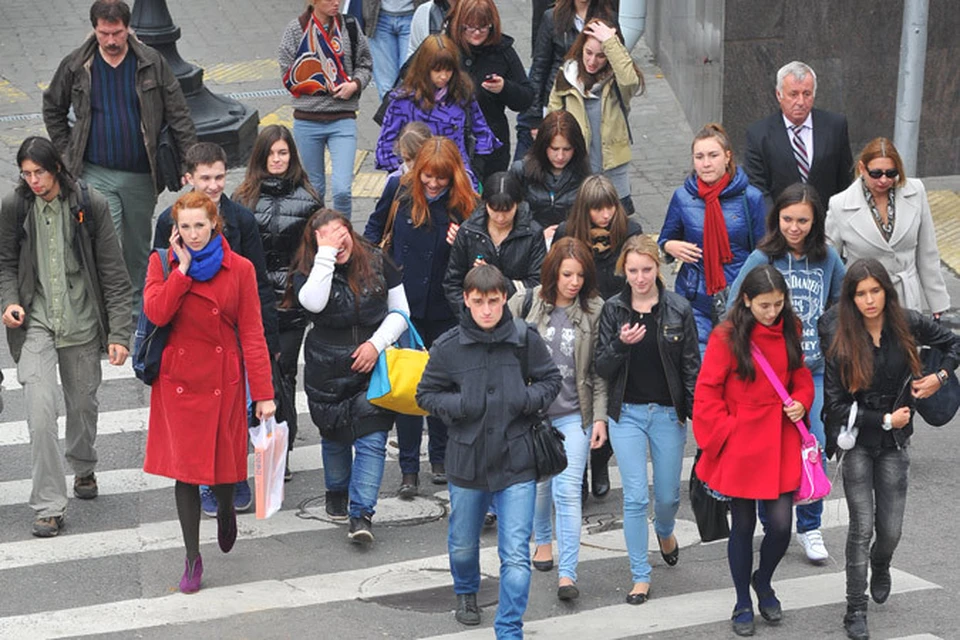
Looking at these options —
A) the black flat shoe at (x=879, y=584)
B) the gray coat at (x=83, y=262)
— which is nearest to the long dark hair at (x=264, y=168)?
the gray coat at (x=83, y=262)

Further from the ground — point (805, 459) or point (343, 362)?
point (343, 362)

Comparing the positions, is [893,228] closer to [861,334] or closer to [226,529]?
[861,334]

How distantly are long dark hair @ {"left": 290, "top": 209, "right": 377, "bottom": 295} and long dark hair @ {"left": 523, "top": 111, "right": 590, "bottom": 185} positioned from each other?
1.45 meters

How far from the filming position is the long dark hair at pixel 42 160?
29.1 feet

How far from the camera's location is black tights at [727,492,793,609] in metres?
→ 7.71

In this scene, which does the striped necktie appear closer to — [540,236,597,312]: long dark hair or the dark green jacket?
[540,236,597,312]: long dark hair

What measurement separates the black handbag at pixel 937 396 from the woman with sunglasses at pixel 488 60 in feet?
15.9

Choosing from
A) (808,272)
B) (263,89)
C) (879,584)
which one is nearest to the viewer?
(879,584)

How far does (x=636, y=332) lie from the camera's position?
26.3ft

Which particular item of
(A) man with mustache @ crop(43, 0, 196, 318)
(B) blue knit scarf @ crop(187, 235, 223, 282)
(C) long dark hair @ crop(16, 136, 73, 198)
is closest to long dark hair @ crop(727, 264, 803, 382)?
(B) blue knit scarf @ crop(187, 235, 223, 282)

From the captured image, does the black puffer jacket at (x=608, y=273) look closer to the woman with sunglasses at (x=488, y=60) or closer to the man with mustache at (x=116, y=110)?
the woman with sunglasses at (x=488, y=60)

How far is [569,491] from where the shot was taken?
8219 millimetres

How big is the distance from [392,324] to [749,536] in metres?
2.22

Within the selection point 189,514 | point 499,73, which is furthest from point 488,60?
point 189,514
